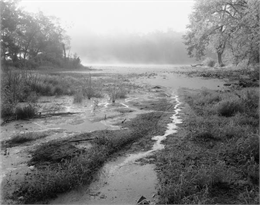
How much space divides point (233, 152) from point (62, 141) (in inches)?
165

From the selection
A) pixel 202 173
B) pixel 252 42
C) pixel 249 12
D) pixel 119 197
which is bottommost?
A: pixel 119 197

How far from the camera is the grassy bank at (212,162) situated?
4.21m

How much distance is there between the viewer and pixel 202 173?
4652mm

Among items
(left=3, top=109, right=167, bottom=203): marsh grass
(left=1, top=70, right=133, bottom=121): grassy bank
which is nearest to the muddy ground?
(left=3, top=109, right=167, bottom=203): marsh grass

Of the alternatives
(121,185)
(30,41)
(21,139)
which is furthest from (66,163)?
(30,41)

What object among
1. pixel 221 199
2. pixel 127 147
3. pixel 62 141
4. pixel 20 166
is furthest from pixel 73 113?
pixel 221 199

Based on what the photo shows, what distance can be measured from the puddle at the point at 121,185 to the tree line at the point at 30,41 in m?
40.5

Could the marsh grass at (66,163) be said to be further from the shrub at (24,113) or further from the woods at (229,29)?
the woods at (229,29)

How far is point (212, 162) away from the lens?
5.38 m

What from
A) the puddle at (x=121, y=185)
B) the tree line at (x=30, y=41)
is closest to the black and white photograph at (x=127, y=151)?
the puddle at (x=121, y=185)

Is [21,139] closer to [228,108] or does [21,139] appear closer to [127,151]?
[127,151]

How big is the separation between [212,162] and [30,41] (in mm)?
54670

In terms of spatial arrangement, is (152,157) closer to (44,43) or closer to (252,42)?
(252,42)

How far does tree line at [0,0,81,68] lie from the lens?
42463mm
